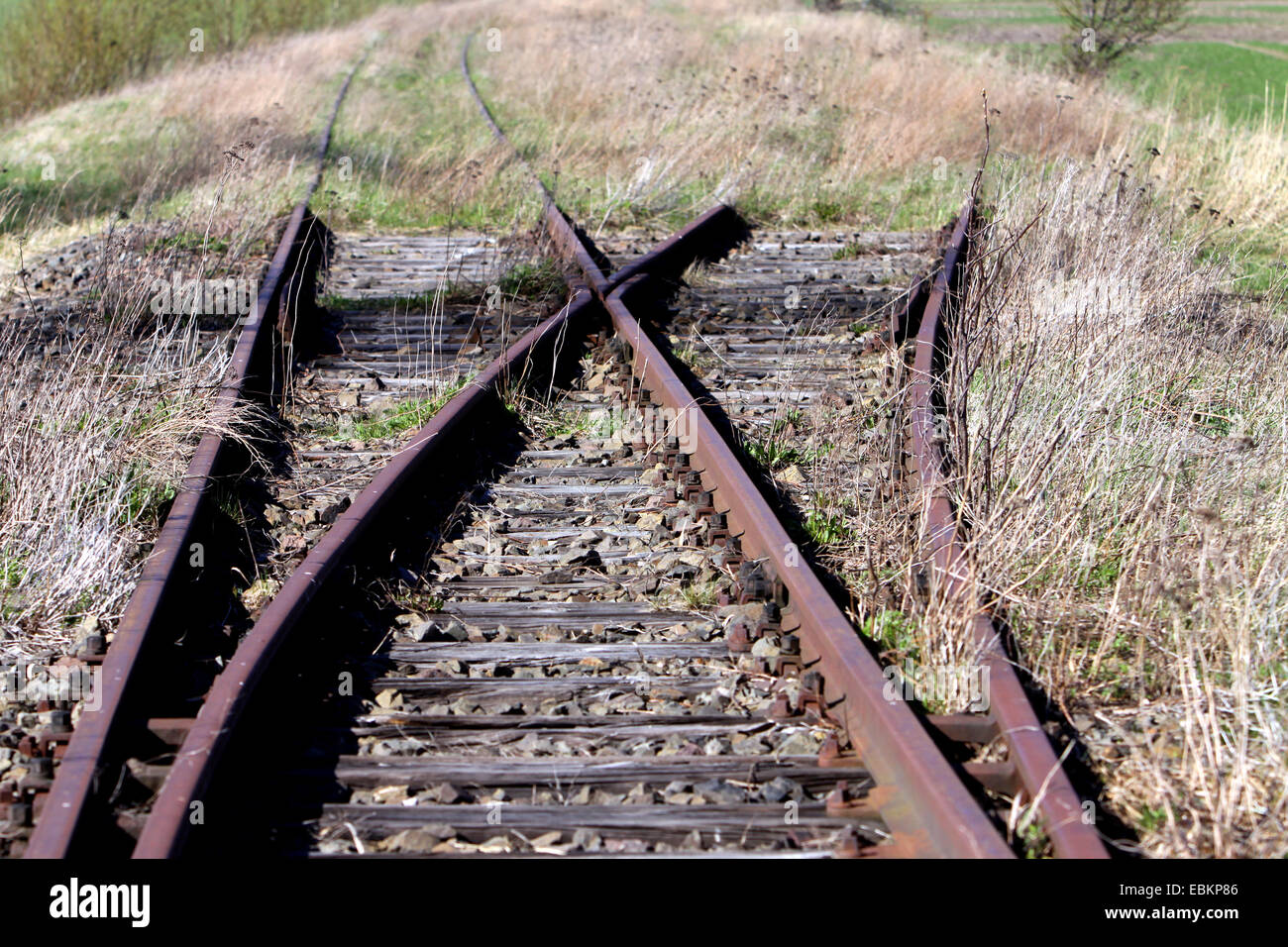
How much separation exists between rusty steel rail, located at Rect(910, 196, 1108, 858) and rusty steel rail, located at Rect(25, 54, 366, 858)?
2.15 meters

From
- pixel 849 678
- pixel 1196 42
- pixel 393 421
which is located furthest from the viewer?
pixel 1196 42

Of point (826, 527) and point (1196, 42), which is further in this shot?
point (1196, 42)

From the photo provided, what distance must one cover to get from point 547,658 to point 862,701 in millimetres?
1017

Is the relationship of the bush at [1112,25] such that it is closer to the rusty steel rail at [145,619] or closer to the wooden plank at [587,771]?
the rusty steel rail at [145,619]

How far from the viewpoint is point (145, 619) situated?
3.47m

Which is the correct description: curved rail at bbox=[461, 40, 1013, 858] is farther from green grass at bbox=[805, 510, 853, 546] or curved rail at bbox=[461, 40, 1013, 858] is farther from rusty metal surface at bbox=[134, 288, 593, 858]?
rusty metal surface at bbox=[134, 288, 593, 858]

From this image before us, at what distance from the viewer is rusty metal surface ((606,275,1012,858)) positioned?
8.48ft

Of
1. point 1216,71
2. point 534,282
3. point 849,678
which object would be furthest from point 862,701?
point 1216,71

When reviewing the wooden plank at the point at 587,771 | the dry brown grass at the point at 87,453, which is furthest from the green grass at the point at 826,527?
the dry brown grass at the point at 87,453

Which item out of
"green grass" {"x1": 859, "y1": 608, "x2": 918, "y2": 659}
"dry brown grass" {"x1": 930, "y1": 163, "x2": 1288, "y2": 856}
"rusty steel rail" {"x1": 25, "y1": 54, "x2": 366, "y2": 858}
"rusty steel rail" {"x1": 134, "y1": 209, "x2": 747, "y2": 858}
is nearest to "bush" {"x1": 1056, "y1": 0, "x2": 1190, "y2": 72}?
"dry brown grass" {"x1": 930, "y1": 163, "x2": 1288, "y2": 856}

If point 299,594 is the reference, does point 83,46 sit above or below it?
above

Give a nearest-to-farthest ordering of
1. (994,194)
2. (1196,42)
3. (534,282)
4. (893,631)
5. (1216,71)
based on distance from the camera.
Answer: (893,631) < (534,282) < (994,194) < (1216,71) < (1196,42)

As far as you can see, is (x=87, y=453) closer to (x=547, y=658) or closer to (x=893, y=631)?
(x=547, y=658)

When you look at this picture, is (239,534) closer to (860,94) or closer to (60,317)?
(60,317)
